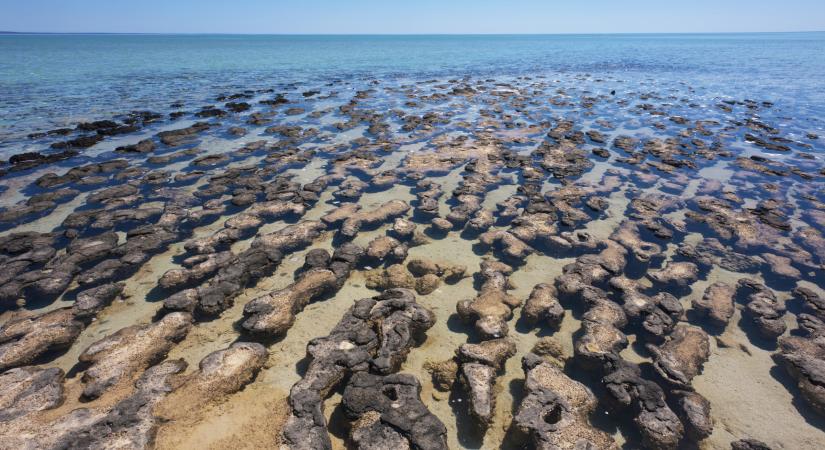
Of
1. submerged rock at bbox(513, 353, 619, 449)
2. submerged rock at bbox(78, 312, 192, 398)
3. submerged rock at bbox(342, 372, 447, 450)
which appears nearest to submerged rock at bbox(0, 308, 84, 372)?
submerged rock at bbox(78, 312, 192, 398)

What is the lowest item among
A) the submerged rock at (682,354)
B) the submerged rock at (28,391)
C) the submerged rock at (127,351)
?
the submerged rock at (682,354)

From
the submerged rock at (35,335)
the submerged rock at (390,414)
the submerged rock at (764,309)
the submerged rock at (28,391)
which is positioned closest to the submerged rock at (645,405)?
the submerged rock at (390,414)

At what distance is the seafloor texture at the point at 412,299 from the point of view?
6.44 m

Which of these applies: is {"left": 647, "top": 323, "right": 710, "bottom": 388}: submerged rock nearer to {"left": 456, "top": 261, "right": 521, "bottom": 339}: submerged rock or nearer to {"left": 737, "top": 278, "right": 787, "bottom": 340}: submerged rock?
{"left": 737, "top": 278, "right": 787, "bottom": 340}: submerged rock

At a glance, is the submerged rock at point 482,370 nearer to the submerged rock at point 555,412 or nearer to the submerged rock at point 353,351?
the submerged rock at point 555,412

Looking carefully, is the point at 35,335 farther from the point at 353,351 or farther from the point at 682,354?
the point at 682,354

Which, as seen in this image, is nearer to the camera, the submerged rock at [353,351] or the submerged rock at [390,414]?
the submerged rock at [390,414]

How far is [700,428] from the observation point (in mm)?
6312

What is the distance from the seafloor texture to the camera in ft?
21.1

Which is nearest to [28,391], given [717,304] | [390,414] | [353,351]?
[353,351]

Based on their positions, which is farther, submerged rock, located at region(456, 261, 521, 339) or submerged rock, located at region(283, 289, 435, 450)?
submerged rock, located at region(456, 261, 521, 339)

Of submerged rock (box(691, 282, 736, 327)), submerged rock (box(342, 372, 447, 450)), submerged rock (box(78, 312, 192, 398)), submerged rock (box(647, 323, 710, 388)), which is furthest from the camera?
submerged rock (box(691, 282, 736, 327))

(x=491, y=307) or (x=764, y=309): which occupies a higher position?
(x=491, y=307)

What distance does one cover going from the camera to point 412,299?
8844 mm
